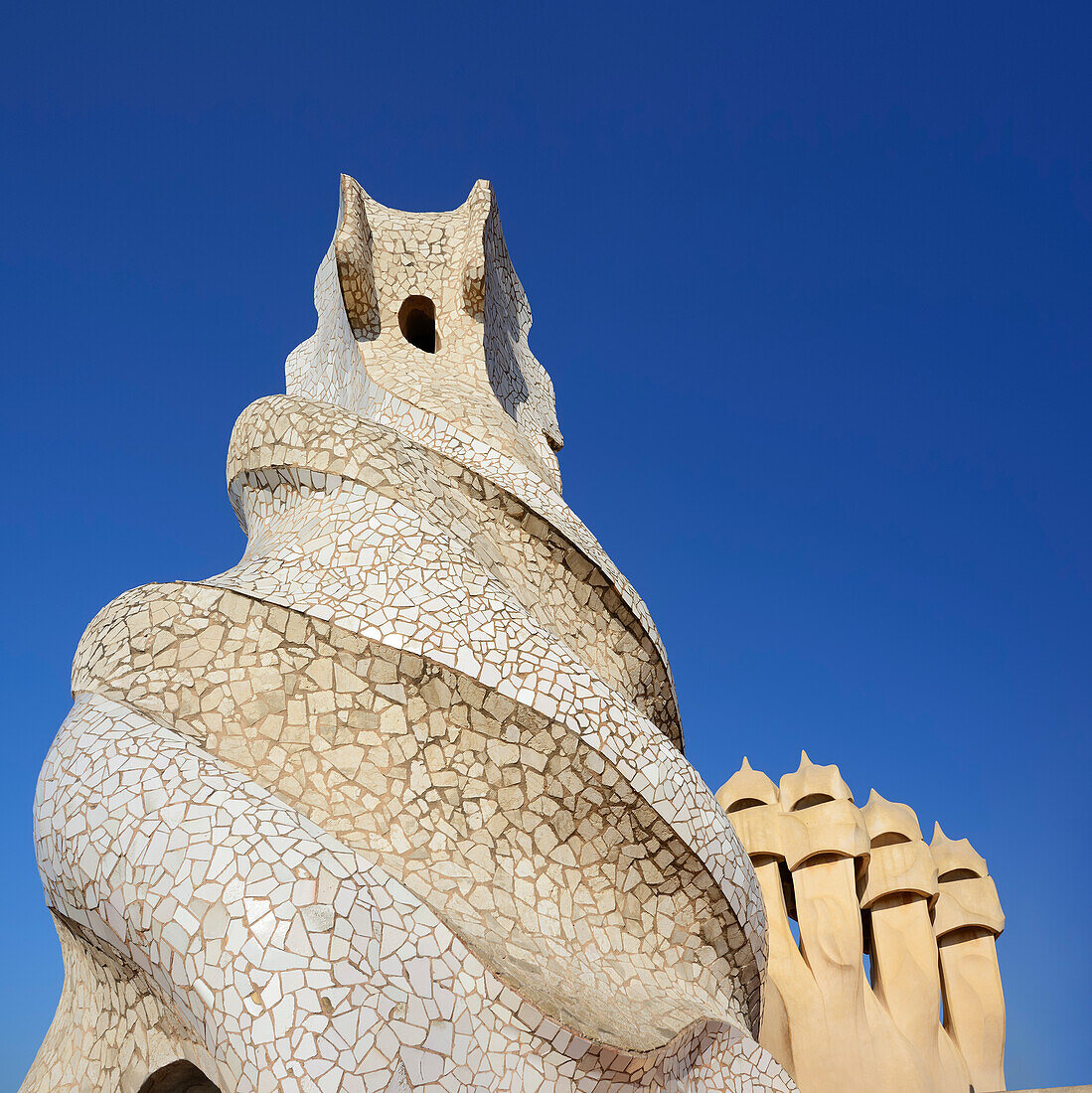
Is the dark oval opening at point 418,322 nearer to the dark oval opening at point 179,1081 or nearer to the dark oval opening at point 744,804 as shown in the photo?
the dark oval opening at point 179,1081

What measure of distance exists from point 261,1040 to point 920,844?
784cm

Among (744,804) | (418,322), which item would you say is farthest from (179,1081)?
(744,804)

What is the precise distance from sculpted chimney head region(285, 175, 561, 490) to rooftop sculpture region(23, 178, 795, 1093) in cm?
72

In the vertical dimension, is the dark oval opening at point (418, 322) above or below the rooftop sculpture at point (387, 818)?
above

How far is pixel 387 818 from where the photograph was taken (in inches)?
151

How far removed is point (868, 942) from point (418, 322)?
21.9 ft

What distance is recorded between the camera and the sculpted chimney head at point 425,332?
5.96m

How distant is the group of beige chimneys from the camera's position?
8.57 meters

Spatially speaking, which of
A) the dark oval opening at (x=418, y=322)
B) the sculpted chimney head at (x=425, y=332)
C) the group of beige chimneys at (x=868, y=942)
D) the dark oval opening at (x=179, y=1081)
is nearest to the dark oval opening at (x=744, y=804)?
the group of beige chimneys at (x=868, y=942)

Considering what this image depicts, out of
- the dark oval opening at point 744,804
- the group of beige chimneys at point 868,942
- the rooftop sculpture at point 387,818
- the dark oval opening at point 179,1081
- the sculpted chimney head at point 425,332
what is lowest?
the dark oval opening at point 179,1081

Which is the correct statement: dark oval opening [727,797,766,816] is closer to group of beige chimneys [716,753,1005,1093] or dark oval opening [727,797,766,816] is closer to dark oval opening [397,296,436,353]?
group of beige chimneys [716,753,1005,1093]

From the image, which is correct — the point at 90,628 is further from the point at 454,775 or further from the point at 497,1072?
the point at 497,1072

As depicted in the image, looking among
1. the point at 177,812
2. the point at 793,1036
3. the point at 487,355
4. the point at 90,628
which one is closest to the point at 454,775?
the point at 177,812

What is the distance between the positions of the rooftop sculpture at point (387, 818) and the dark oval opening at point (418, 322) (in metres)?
1.87
